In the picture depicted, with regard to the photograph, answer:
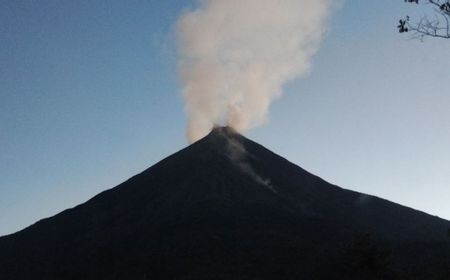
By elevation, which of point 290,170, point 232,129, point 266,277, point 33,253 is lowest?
point 266,277

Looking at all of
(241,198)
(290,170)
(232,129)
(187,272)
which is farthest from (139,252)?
(232,129)

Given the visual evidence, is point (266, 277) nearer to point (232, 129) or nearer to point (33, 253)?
point (33, 253)

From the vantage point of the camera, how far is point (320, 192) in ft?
405

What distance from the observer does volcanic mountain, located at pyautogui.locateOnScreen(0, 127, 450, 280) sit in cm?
7544

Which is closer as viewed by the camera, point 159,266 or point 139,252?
point 159,266

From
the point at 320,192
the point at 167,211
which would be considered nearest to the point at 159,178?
the point at 167,211

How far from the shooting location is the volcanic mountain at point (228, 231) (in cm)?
7544

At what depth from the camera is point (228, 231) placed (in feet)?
300

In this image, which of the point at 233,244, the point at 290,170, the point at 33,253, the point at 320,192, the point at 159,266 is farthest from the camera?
the point at 290,170

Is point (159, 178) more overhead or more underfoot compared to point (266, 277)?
more overhead

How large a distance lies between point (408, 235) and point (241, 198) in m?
29.6

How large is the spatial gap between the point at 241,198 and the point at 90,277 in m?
37.2

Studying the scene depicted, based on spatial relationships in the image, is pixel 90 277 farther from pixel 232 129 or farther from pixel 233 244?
pixel 232 129

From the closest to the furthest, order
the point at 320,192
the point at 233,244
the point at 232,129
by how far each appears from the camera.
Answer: the point at 233,244, the point at 320,192, the point at 232,129
